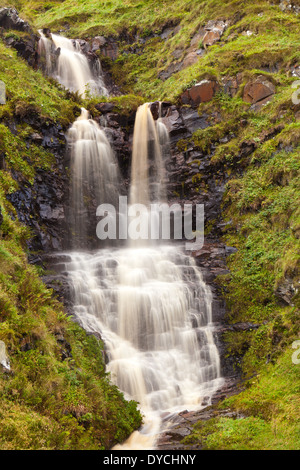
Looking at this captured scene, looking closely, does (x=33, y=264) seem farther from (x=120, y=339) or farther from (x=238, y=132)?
(x=238, y=132)

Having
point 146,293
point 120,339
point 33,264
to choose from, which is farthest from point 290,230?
point 33,264

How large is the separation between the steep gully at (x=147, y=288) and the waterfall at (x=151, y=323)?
34 mm

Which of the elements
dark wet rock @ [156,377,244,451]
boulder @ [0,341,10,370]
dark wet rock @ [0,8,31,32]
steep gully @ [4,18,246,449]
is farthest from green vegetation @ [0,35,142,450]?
dark wet rock @ [0,8,31,32]

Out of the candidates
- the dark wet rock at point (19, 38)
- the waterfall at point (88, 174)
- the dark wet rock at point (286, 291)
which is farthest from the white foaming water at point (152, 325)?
the dark wet rock at point (19, 38)

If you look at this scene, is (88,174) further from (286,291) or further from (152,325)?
(286,291)

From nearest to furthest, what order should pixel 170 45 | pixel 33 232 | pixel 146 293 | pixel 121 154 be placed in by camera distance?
pixel 146 293
pixel 33 232
pixel 121 154
pixel 170 45

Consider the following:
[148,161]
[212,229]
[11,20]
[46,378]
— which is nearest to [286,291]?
→ [212,229]

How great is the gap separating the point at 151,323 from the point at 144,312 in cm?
45

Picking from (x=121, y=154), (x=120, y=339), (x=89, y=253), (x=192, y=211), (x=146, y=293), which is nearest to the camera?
(x=120, y=339)

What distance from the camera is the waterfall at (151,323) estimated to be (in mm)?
10617

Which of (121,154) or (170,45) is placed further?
(170,45)

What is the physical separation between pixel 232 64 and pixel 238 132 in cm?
510

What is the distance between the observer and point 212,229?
1791 centimetres

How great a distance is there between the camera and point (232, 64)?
854 inches
